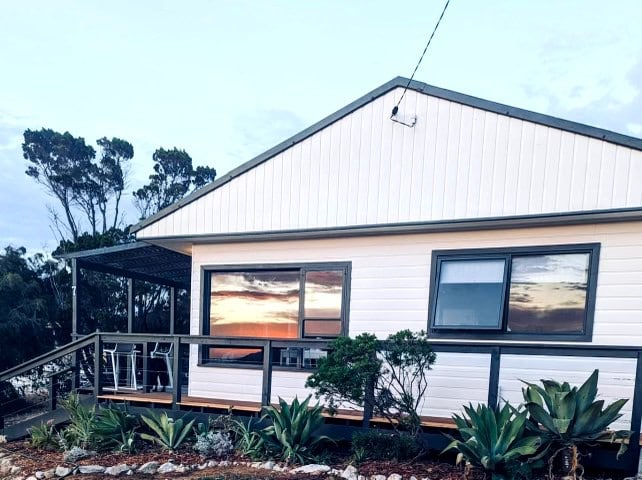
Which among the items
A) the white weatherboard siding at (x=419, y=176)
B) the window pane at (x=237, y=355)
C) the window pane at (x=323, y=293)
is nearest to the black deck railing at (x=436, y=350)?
the window pane at (x=237, y=355)

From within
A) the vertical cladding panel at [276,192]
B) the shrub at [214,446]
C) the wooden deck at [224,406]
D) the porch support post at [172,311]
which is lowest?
the shrub at [214,446]

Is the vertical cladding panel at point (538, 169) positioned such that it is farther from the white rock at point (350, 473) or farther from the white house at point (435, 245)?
the white rock at point (350, 473)

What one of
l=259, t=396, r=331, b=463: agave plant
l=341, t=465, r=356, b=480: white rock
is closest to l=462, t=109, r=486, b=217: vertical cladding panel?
l=259, t=396, r=331, b=463: agave plant

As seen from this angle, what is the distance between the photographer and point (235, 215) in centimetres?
645

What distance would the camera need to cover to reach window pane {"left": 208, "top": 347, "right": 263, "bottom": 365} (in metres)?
6.75

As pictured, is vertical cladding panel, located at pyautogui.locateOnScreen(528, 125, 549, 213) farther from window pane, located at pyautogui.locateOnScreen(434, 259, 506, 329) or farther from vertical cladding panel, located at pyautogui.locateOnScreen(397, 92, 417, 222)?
vertical cladding panel, located at pyautogui.locateOnScreen(397, 92, 417, 222)

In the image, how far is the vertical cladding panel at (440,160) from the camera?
5.26m

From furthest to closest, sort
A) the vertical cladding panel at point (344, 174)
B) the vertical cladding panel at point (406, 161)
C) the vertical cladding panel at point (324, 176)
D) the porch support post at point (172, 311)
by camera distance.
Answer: the porch support post at point (172, 311) < the vertical cladding panel at point (324, 176) < the vertical cladding panel at point (344, 174) < the vertical cladding panel at point (406, 161)

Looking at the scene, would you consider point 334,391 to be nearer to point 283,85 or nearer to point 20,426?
point 20,426

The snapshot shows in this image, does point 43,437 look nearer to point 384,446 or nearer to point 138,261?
point 138,261

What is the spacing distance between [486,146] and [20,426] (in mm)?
7545

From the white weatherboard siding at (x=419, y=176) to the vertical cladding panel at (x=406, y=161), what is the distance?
1 cm

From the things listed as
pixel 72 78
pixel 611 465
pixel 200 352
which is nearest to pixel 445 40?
pixel 611 465

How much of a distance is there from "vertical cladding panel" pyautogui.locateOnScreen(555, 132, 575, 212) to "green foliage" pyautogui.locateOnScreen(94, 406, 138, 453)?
567cm
